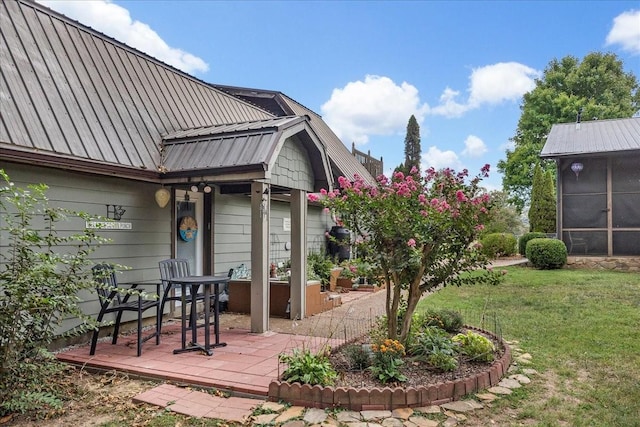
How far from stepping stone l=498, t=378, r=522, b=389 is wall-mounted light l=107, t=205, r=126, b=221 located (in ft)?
15.1

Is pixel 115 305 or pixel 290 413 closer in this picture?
pixel 290 413

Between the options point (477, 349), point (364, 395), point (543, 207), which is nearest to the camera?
point (364, 395)

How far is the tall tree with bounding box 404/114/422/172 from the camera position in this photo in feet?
88.8

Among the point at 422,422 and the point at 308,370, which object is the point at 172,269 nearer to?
the point at 308,370

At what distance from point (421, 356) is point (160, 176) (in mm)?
3822

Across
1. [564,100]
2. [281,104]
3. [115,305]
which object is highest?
[564,100]

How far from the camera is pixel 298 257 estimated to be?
21.3 ft

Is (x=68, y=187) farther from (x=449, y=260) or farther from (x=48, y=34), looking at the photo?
(x=449, y=260)

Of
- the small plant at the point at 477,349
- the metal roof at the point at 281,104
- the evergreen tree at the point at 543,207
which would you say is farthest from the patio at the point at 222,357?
the evergreen tree at the point at 543,207

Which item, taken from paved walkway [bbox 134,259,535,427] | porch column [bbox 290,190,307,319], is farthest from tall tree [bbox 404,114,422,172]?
paved walkway [bbox 134,259,535,427]

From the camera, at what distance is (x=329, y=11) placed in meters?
12.0

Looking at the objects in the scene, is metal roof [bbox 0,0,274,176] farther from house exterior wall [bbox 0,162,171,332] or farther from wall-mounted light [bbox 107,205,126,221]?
wall-mounted light [bbox 107,205,126,221]

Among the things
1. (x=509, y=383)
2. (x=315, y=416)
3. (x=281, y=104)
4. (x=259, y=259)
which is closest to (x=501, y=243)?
(x=281, y=104)

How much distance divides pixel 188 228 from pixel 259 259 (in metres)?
1.65
